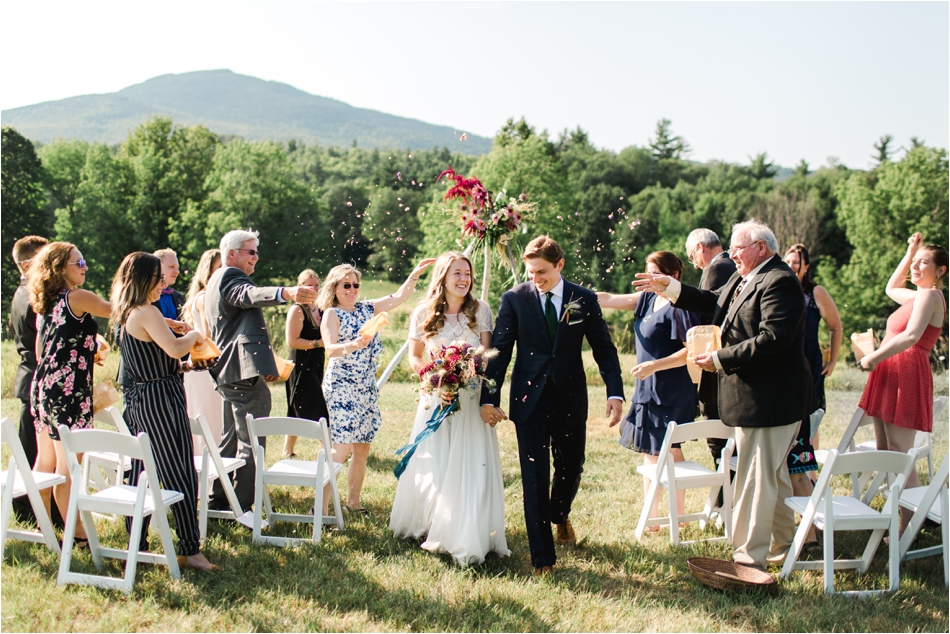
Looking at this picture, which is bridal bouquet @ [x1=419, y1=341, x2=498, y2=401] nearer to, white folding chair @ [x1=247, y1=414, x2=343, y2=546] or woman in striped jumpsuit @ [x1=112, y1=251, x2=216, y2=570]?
white folding chair @ [x1=247, y1=414, x2=343, y2=546]

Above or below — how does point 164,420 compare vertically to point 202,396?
above

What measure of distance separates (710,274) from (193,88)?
183150 millimetres

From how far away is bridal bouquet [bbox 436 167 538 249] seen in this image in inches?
283

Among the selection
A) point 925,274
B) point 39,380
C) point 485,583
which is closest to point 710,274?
point 925,274

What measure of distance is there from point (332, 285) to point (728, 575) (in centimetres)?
394

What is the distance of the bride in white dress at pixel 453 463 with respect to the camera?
4.88 metres

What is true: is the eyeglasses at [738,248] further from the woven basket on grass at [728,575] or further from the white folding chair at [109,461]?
the white folding chair at [109,461]

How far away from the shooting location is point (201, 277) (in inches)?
265

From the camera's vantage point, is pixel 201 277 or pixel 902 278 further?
pixel 201 277

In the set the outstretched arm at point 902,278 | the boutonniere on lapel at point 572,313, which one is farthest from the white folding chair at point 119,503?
the outstretched arm at point 902,278

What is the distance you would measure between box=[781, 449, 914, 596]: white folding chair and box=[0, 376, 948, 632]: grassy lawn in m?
0.12

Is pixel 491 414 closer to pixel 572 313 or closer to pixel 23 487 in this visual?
pixel 572 313

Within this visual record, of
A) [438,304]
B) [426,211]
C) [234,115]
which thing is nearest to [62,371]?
[438,304]

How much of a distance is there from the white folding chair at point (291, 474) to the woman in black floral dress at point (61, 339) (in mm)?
1151
